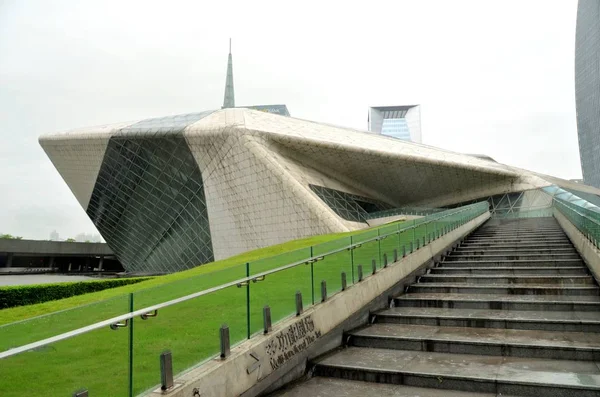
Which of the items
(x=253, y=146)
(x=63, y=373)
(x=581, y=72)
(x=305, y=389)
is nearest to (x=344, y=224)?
(x=253, y=146)

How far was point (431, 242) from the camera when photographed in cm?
1191

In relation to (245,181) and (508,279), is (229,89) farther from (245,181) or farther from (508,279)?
(508,279)

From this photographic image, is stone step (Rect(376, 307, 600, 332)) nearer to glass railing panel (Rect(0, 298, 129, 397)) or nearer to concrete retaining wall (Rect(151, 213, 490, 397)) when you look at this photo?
concrete retaining wall (Rect(151, 213, 490, 397))

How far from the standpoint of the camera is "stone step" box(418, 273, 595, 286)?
8.66 m

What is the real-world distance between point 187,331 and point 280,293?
1.76 m

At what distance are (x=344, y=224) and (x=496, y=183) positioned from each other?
67.7 feet

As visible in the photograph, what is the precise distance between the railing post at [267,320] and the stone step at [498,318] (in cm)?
277

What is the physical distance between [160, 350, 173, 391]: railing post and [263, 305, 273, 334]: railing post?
5.31ft

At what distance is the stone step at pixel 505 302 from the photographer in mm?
7289

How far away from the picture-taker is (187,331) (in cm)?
431

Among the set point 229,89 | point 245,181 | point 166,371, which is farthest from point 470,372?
point 229,89

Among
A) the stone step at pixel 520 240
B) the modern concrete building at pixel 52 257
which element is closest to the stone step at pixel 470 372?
the stone step at pixel 520 240

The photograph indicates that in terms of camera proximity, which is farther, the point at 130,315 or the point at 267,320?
the point at 267,320

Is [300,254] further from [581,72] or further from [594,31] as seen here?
[581,72]
